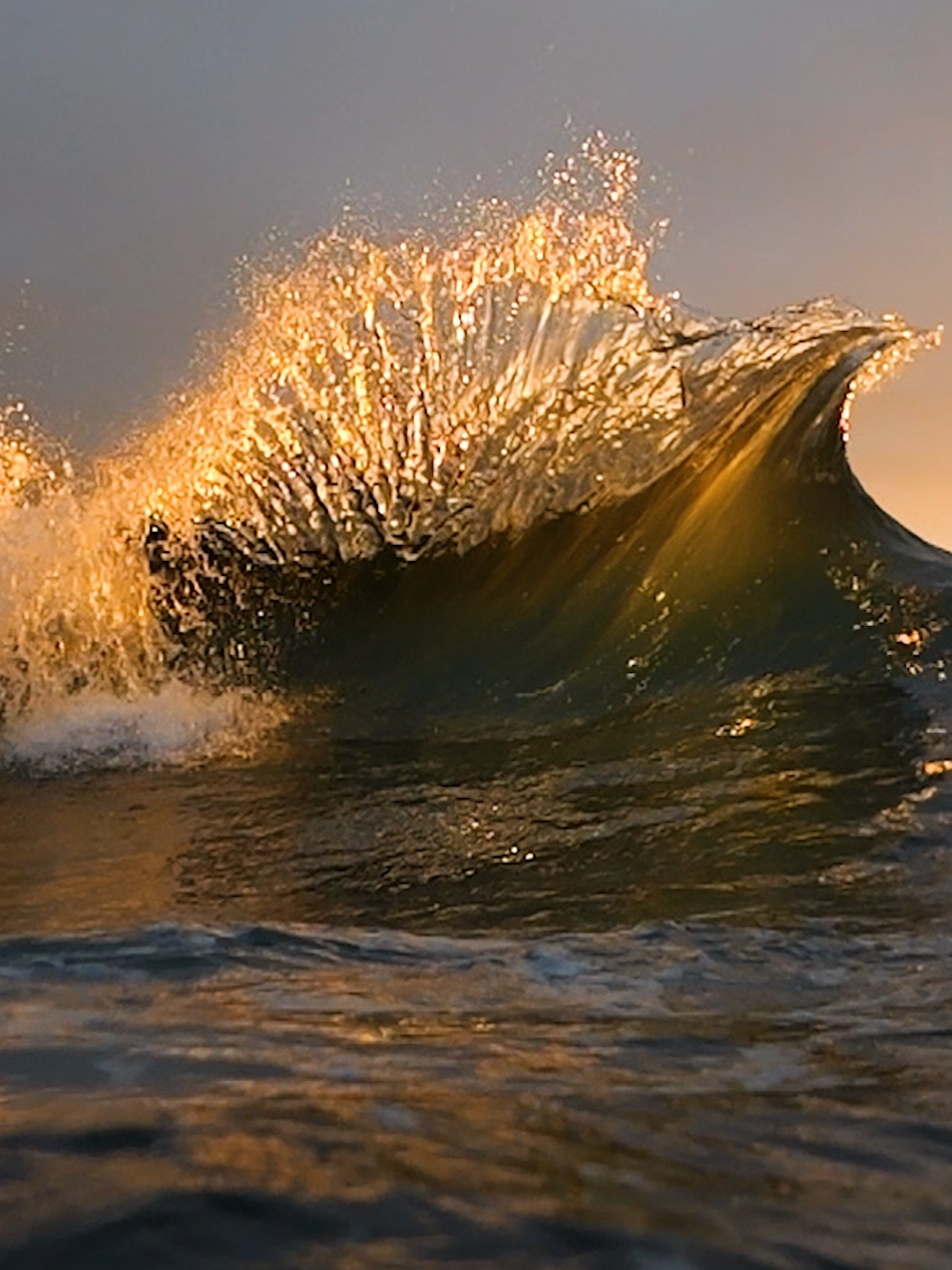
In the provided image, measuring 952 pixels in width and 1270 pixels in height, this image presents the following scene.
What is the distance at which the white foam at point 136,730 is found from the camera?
6.66 metres

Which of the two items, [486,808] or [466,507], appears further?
[466,507]

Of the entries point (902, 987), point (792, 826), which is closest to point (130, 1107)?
point (902, 987)

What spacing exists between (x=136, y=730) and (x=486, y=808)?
292 centimetres

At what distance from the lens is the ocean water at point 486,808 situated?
131 centimetres

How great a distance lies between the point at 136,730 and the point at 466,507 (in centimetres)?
285

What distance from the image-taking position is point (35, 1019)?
2.03 m

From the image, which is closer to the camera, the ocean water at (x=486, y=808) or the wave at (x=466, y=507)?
the ocean water at (x=486, y=808)

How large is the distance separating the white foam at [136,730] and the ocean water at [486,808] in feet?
0.14

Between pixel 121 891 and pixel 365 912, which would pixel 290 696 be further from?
pixel 365 912

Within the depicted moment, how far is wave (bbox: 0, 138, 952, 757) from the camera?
8180 mm

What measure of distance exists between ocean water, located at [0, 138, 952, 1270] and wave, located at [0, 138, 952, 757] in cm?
3

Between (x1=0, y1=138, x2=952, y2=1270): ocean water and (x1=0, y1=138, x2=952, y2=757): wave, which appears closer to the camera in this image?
(x1=0, y1=138, x2=952, y2=1270): ocean water

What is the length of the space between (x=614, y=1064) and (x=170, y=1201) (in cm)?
76

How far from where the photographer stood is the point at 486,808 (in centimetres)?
477
